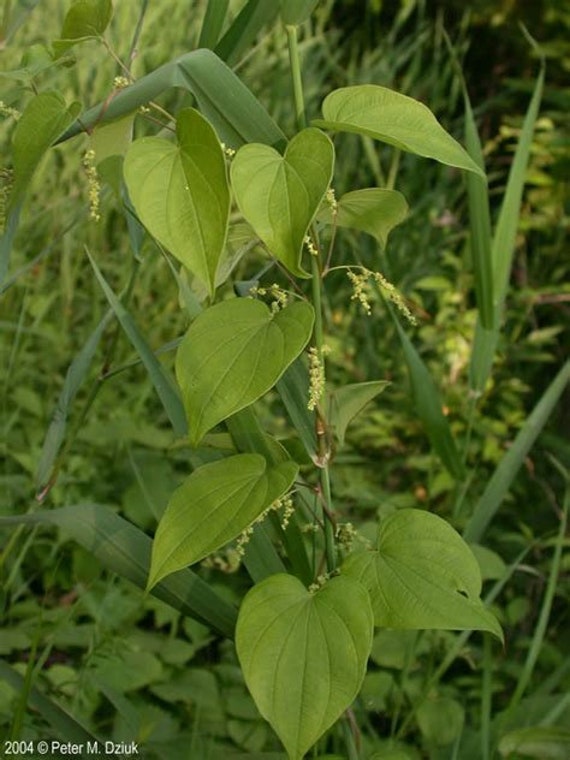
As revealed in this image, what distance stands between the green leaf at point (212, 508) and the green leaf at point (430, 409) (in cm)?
56

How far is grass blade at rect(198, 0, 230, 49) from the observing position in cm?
122

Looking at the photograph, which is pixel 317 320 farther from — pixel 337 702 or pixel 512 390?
pixel 512 390

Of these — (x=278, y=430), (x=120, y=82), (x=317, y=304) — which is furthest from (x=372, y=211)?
(x=278, y=430)

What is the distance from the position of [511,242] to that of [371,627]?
2.78ft

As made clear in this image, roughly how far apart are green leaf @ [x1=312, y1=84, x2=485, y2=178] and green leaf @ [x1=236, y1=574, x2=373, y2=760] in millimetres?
334

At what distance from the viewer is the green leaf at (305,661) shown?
0.94 m

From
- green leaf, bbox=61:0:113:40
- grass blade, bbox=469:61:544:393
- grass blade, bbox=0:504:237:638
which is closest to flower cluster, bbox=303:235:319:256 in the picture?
green leaf, bbox=61:0:113:40

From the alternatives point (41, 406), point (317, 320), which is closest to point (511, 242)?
point (317, 320)

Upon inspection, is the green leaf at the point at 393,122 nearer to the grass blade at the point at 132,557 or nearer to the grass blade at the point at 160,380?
the grass blade at the point at 160,380

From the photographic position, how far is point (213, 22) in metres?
1.23

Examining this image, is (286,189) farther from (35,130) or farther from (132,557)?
(132,557)

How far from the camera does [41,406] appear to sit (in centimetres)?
240

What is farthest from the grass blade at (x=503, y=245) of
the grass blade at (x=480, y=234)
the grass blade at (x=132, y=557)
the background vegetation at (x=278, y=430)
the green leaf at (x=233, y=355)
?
the green leaf at (x=233, y=355)

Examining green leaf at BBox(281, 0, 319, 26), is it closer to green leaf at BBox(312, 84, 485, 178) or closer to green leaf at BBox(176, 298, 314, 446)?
green leaf at BBox(312, 84, 485, 178)
